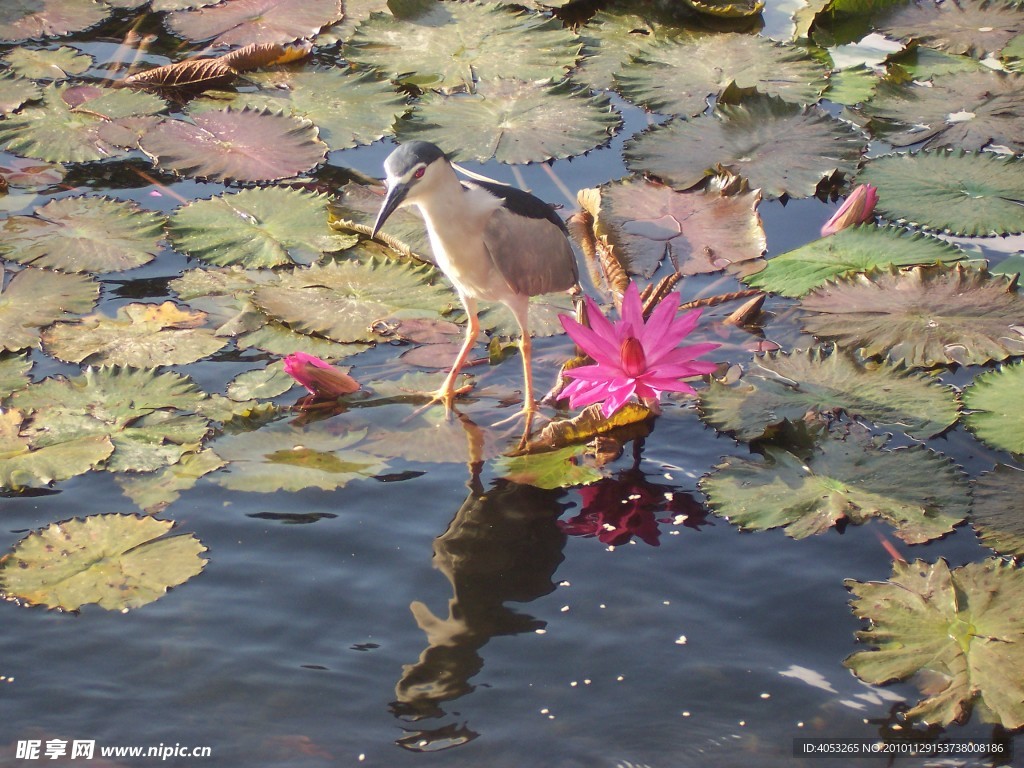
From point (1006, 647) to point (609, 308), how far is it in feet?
6.21

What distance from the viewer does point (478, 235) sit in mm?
3539

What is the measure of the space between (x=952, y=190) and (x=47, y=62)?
14.4ft

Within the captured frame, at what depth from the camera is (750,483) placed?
3029mm

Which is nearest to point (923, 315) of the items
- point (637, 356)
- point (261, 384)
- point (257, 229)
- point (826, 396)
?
point (826, 396)

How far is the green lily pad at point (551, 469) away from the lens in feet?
10.1

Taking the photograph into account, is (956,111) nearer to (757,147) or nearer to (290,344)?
(757,147)

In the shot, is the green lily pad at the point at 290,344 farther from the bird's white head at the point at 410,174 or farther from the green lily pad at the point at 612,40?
the green lily pad at the point at 612,40

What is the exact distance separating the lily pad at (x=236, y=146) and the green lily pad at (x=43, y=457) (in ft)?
5.52

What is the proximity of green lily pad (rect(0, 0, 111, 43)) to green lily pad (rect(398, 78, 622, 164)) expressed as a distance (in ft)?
7.11

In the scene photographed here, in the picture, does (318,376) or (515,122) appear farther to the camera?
(515,122)

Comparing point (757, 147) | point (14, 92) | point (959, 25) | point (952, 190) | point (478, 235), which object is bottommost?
point (952, 190)

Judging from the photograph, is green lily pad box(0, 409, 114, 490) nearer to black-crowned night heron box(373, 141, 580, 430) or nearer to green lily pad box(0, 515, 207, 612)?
green lily pad box(0, 515, 207, 612)

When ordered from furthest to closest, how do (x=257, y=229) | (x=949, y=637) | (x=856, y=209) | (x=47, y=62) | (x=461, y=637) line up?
(x=47, y=62) → (x=257, y=229) → (x=856, y=209) → (x=461, y=637) → (x=949, y=637)

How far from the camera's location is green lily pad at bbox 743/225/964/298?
152 inches
